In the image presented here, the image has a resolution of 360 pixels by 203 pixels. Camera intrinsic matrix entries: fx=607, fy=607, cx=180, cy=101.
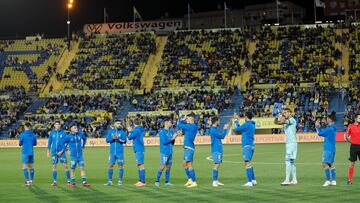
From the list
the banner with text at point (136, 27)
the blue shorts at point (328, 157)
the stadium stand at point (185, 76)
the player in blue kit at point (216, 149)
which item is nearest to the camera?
the blue shorts at point (328, 157)

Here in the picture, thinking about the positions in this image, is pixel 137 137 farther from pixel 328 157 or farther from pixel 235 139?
pixel 235 139

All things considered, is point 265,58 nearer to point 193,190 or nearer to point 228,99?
point 228,99

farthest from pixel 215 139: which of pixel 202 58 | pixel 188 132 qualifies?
pixel 202 58

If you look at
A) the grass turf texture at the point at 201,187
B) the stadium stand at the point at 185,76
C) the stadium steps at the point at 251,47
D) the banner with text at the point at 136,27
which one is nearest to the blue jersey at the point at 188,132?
the grass turf texture at the point at 201,187

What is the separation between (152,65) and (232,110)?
54.1ft

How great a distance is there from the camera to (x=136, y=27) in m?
82.1

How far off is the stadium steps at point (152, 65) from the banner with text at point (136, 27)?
2.45 m

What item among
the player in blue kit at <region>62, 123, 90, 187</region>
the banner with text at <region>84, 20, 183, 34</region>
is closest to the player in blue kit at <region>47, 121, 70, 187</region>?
the player in blue kit at <region>62, 123, 90, 187</region>

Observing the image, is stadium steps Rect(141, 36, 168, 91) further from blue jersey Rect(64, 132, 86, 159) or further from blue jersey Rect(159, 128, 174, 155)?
blue jersey Rect(159, 128, 174, 155)

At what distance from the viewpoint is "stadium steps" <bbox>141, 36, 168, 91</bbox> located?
232ft

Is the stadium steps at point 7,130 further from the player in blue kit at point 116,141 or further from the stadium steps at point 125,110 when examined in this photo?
the player in blue kit at point 116,141

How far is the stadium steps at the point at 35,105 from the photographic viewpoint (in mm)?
67825

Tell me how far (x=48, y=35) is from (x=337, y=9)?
45038 millimetres

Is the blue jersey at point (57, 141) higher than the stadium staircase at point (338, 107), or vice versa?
the stadium staircase at point (338, 107)
